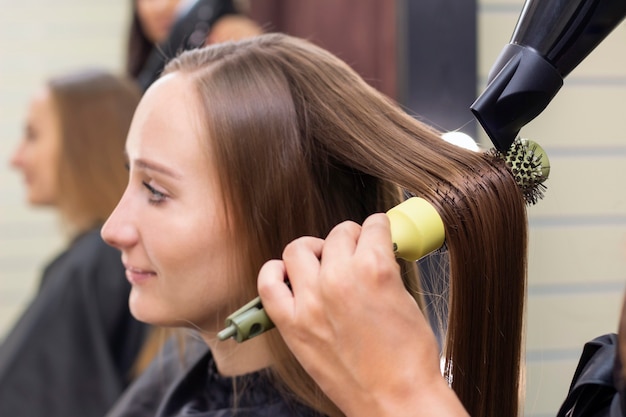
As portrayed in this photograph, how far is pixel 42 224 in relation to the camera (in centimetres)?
412

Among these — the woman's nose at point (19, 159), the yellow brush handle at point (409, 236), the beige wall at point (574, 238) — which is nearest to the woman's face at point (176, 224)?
the yellow brush handle at point (409, 236)

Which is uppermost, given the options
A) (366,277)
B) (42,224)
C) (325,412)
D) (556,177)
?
(366,277)

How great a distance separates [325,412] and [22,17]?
11.4ft

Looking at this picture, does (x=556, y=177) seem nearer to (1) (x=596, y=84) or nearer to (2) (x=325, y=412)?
→ (1) (x=596, y=84)

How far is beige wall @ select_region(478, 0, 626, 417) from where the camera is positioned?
4.17 feet

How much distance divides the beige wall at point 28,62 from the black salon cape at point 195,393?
2.82m

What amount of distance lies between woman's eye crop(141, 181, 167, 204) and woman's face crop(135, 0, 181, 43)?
1.63 m

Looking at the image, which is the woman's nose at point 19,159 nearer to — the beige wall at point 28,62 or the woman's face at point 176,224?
the woman's face at point 176,224

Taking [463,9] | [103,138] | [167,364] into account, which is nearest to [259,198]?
[167,364]

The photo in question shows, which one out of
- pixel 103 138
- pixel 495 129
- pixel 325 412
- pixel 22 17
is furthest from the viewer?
pixel 22 17

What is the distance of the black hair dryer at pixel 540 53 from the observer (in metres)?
0.70

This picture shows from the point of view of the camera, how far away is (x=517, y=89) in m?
0.73

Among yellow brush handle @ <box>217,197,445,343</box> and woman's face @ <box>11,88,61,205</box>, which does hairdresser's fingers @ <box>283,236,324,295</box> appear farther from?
woman's face @ <box>11,88,61,205</box>

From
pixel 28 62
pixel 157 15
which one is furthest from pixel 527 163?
pixel 28 62
